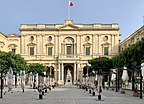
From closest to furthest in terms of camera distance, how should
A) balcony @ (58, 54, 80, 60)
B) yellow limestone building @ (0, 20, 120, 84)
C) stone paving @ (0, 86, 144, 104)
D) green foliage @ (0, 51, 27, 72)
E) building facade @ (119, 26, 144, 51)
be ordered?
stone paving @ (0, 86, 144, 104), green foliage @ (0, 51, 27, 72), building facade @ (119, 26, 144, 51), balcony @ (58, 54, 80, 60), yellow limestone building @ (0, 20, 120, 84)

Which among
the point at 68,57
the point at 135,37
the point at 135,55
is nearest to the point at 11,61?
the point at 135,55

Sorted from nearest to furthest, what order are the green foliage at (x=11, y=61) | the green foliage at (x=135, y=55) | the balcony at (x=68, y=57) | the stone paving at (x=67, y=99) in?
1. the stone paving at (x=67, y=99)
2. the green foliage at (x=135, y=55)
3. the green foliage at (x=11, y=61)
4. the balcony at (x=68, y=57)

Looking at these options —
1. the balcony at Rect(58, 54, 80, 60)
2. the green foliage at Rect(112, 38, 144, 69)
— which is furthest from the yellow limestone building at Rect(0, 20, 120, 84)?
the green foliage at Rect(112, 38, 144, 69)

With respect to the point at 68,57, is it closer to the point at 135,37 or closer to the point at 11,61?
the point at 135,37

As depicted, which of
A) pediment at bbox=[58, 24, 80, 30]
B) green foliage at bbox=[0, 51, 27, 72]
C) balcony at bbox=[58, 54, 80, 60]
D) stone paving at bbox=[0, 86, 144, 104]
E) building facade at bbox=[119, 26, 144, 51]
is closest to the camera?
stone paving at bbox=[0, 86, 144, 104]

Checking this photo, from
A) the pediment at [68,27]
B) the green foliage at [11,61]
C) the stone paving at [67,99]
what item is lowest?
the stone paving at [67,99]

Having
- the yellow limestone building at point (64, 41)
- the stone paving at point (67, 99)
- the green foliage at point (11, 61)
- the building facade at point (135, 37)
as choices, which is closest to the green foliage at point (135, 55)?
the stone paving at point (67, 99)

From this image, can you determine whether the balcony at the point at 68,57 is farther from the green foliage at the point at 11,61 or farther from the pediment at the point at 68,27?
the green foliage at the point at 11,61

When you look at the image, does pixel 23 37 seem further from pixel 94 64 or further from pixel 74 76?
pixel 94 64

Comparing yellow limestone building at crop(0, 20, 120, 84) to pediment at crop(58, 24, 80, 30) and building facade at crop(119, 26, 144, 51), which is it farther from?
building facade at crop(119, 26, 144, 51)

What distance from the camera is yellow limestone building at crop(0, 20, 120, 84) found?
342 ft

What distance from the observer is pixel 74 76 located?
10131 cm

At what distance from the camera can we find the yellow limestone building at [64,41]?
342ft

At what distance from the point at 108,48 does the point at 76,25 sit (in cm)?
1142
